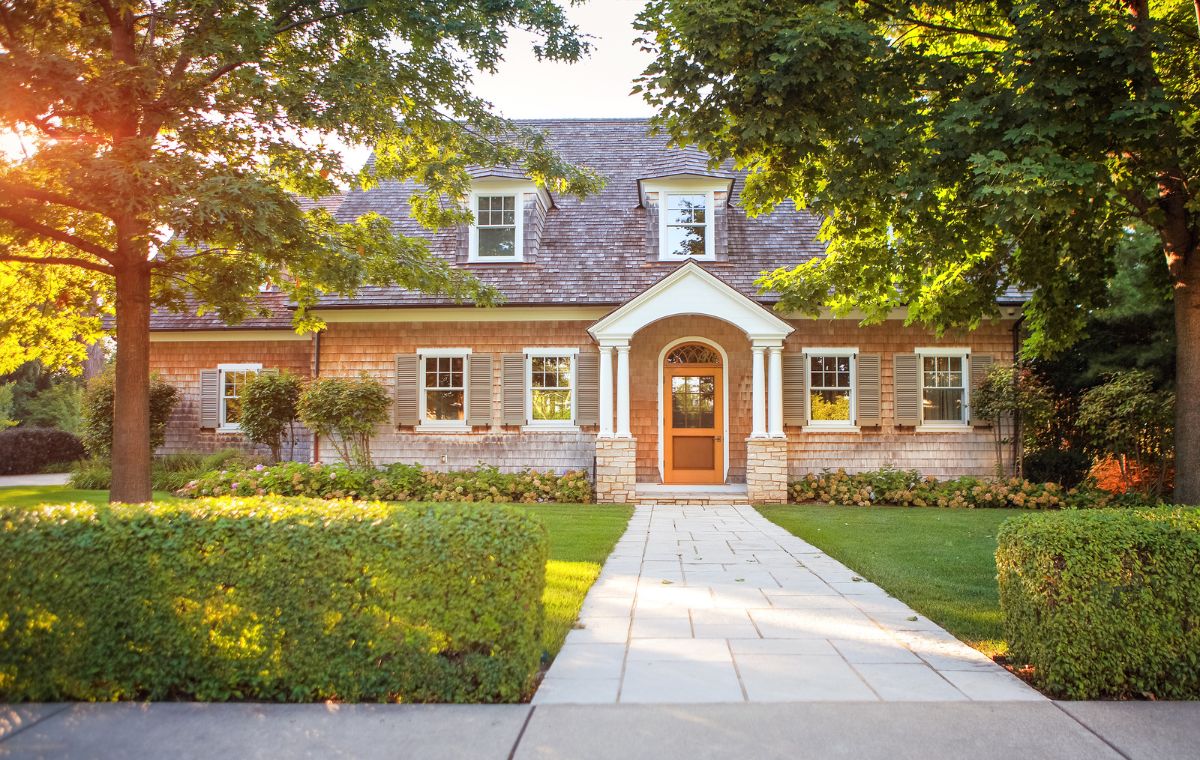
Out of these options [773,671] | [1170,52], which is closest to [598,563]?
[773,671]

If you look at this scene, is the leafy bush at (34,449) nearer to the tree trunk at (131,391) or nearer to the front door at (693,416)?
the tree trunk at (131,391)

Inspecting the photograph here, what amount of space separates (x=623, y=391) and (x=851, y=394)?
4746 millimetres

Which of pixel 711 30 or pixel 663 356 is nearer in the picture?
pixel 711 30

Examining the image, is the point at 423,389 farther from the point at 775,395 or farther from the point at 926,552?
the point at 926,552

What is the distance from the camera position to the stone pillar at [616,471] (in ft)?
43.7

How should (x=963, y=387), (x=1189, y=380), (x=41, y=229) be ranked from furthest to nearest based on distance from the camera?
1. (x=963, y=387)
2. (x=41, y=229)
3. (x=1189, y=380)

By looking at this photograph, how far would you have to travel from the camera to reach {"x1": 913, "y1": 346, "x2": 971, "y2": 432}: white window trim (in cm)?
1459

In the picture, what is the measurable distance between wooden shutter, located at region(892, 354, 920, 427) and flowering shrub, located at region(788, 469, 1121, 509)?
1.14 metres

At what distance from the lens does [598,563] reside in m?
7.31

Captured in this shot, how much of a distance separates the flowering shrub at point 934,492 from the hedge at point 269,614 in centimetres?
1061

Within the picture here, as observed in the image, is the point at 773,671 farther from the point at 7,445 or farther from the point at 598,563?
the point at 7,445

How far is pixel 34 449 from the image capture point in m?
20.3

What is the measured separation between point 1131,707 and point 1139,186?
5394 mm

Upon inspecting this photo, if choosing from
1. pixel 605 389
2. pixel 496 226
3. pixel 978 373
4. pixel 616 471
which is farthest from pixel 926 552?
pixel 496 226
